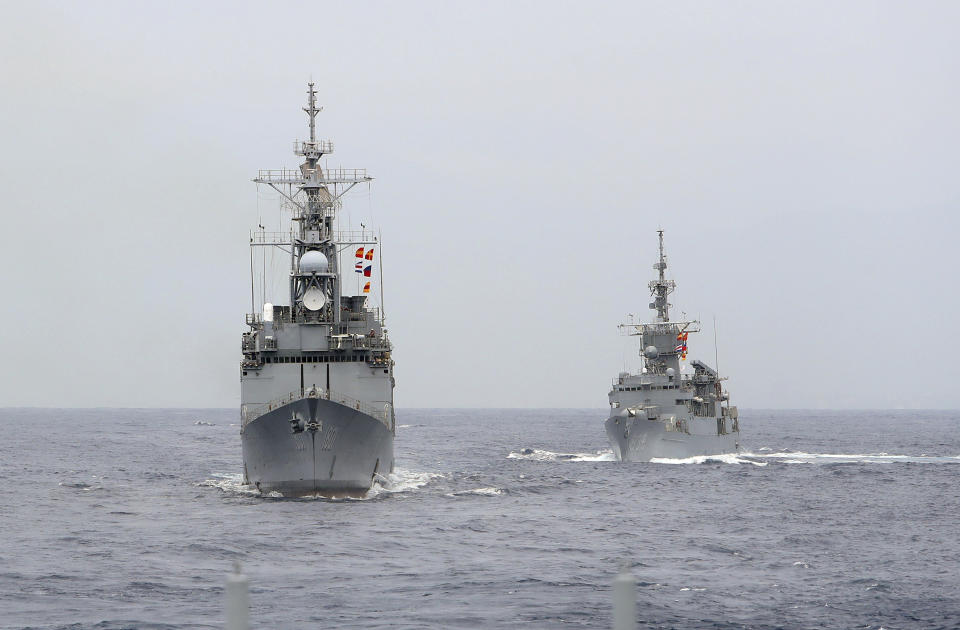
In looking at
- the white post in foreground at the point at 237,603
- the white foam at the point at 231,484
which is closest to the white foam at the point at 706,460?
the white foam at the point at 231,484

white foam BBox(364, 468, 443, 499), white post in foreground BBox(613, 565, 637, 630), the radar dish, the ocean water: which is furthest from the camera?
the radar dish

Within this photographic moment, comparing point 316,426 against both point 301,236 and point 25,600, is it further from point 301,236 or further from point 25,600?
point 25,600

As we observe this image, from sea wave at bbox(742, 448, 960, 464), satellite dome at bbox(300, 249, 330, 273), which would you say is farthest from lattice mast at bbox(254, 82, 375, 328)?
sea wave at bbox(742, 448, 960, 464)

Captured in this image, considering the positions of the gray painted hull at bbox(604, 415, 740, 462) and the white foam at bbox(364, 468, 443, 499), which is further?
the gray painted hull at bbox(604, 415, 740, 462)

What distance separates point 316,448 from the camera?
1622 inches

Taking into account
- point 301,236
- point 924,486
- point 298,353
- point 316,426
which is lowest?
point 924,486

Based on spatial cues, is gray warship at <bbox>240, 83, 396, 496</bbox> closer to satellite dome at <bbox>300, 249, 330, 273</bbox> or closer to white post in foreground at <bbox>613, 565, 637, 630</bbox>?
satellite dome at <bbox>300, 249, 330, 273</bbox>

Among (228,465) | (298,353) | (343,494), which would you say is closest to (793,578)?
→ (343,494)

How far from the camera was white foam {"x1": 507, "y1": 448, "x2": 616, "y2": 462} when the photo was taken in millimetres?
71750

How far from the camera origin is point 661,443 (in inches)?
2660

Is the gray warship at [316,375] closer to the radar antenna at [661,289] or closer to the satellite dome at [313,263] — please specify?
the satellite dome at [313,263]

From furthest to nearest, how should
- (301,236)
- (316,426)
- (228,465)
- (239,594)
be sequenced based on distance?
(228,465) < (301,236) < (316,426) < (239,594)

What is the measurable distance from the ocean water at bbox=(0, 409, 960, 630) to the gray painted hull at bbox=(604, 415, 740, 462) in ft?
31.0

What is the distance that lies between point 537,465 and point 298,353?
23786 mm
